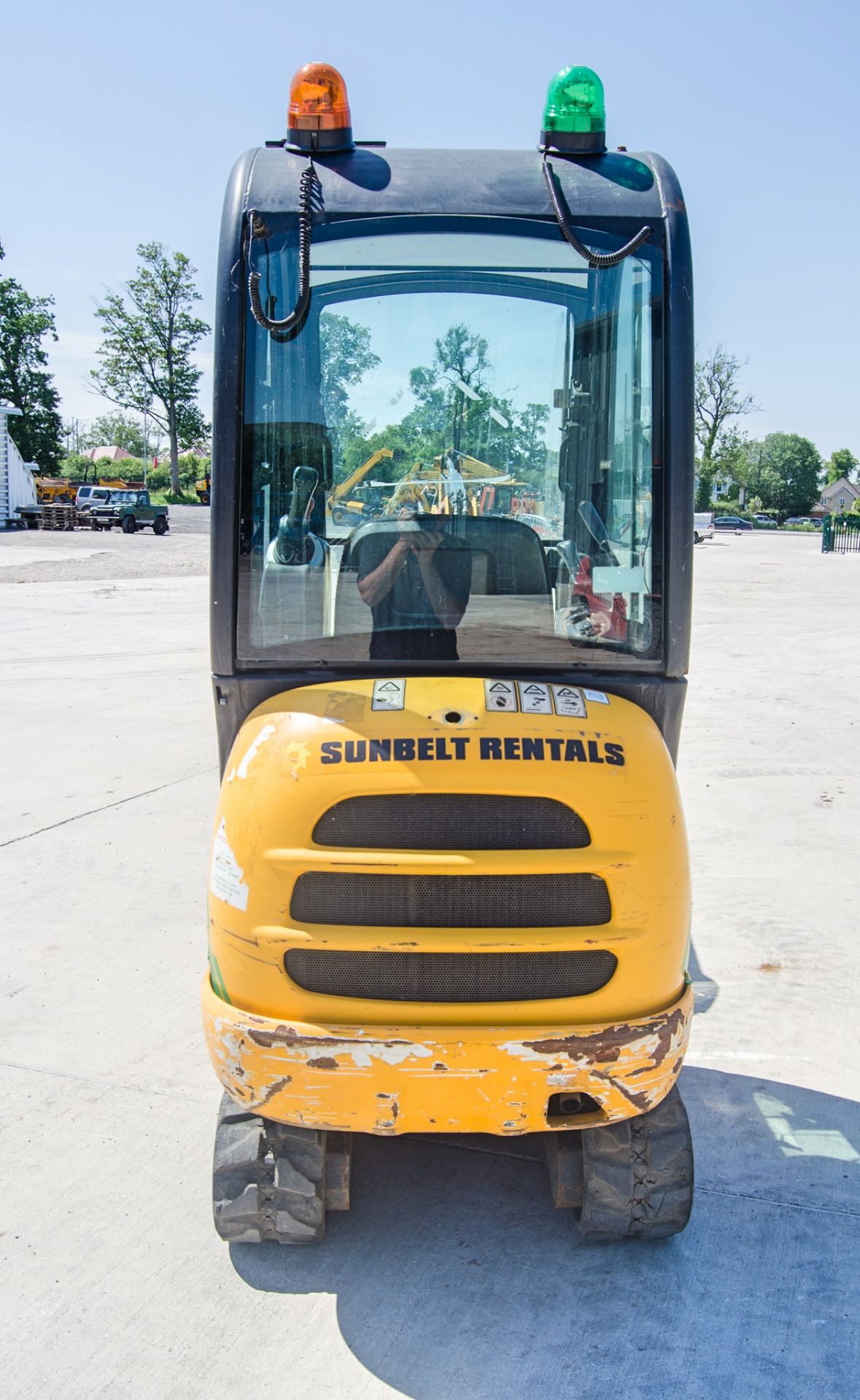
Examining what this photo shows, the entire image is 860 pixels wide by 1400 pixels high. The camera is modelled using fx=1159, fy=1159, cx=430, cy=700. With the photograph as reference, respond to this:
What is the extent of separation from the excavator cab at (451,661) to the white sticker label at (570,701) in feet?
0.03

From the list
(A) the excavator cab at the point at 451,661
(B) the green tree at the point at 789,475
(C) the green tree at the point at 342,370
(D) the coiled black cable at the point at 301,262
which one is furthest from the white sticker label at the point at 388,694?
(B) the green tree at the point at 789,475

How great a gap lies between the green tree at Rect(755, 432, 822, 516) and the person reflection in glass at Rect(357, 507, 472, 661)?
121784 millimetres

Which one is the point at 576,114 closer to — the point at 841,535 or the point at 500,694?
the point at 500,694

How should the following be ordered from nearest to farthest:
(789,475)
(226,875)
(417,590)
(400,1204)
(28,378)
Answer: (226,875), (417,590), (400,1204), (28,378), (789,475)

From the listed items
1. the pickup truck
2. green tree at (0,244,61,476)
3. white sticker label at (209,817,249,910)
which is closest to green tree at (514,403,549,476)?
white sticker label at (209,817,249,910)

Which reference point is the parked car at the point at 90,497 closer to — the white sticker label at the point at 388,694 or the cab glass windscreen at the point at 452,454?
the cab glass windscreen at the point at 452,454

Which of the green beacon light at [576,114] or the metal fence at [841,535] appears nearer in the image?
the green beacon light at [576,114]

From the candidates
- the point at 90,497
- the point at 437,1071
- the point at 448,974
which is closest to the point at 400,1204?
the point at 437,1071

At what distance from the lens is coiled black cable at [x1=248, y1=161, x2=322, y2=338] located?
9.61 feet

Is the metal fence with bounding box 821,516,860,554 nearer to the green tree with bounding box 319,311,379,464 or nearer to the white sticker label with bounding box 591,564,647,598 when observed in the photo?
the white sticker label with bounding box 591,564,647,598

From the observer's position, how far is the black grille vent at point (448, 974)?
2684 millimetres

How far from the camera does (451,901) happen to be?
8.77ft

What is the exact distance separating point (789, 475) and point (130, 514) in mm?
90187

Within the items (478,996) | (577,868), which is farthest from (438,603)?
(478,996)
